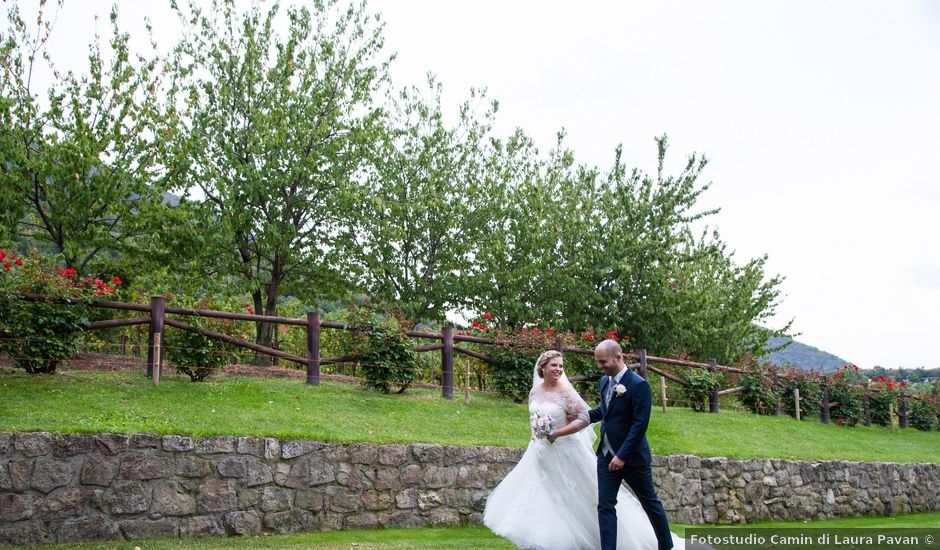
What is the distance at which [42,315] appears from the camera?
1043 cm

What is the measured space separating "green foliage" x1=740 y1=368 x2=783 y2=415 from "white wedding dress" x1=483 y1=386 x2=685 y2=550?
14315mm

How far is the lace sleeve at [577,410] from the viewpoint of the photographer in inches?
294

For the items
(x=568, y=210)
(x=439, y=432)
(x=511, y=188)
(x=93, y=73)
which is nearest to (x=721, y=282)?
(x=568, y=210)

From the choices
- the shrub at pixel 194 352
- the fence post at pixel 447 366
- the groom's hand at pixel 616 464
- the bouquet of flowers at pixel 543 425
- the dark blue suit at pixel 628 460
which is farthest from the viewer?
the fence post at pixel 447 366

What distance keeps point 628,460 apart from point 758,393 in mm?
15726

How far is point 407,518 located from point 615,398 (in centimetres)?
407

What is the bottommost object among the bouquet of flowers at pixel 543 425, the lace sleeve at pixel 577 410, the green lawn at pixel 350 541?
the green lawn at pixel 350 541

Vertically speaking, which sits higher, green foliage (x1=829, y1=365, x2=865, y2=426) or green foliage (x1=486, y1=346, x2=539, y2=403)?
green foliage (x1=486, y1=346, x2=539, y2=403)

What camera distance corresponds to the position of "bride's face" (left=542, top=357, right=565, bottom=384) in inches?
305

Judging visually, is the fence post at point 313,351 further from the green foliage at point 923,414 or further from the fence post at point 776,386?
the green foliage at point 923,414

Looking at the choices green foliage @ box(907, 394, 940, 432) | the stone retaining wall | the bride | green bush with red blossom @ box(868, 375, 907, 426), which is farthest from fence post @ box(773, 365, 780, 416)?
the bride

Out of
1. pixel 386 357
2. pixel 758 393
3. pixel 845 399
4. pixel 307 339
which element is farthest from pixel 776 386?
pixel 307 339

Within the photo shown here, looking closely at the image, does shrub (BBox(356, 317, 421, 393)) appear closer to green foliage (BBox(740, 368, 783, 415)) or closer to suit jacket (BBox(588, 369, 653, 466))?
suit jacket (BBox(588, 369, 653, 466))

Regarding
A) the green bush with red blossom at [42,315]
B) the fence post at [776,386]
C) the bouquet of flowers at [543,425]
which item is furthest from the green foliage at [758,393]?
the green bush with red blossom at [42,315]
